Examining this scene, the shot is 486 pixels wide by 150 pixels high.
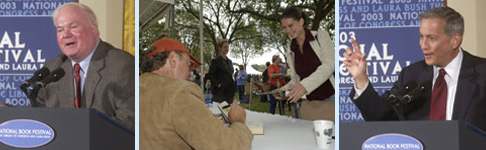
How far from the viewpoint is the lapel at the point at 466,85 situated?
1671 millimetres

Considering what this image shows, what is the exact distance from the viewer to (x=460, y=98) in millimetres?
1679

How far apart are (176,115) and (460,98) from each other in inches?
45.0

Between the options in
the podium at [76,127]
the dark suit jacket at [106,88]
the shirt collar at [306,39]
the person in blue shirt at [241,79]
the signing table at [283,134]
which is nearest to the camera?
the signing table at [283,134]

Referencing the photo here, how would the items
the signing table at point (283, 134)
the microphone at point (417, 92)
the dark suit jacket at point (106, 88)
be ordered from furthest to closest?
the dark suit jacket at point (106, 88)
the microphone at point (417, 92)
the signing table at point (283, 134)

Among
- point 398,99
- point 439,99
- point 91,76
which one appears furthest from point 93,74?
point 439,99

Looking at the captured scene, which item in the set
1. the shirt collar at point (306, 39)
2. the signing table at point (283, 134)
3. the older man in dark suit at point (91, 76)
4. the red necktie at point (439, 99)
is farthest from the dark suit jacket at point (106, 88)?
the red necktie at point (439, 99)

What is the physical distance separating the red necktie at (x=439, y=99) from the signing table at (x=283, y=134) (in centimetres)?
51

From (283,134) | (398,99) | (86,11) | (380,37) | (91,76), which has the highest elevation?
(86,11)

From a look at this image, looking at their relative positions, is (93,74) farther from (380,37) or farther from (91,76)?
(380,37)

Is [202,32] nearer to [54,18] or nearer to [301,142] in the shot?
[54,18]

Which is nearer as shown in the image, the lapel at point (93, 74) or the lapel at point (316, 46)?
the lapel at point (93, 74)

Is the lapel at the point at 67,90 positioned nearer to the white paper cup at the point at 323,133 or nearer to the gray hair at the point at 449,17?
the white paper cup at the point at 323,133

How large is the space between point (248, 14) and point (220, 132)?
229 cm

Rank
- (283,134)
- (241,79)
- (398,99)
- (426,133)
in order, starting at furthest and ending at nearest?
(241,79)
(398,99)
(283,134)
(426,133)
